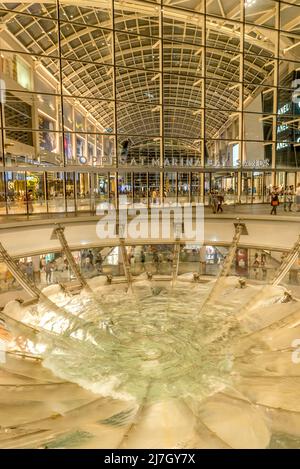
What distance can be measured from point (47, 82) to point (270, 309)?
22708 mm

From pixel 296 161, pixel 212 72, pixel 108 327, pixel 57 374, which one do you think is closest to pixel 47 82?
pixel 212 72

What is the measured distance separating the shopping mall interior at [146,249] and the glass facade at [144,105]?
14cm

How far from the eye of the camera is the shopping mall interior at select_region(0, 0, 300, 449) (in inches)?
190

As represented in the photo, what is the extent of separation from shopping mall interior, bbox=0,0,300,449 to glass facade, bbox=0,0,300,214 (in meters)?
0.14

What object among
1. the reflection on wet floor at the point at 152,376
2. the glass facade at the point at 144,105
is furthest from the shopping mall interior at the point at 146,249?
the glass facade at the point at 144,105

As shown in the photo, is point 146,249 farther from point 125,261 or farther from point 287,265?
point 287,265

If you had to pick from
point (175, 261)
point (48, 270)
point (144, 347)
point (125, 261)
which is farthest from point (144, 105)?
point (144, 347)

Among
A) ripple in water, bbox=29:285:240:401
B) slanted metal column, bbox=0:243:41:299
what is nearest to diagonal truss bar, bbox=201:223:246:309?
ripple in water, bbox=29:285:240:401

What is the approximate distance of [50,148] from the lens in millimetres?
22891

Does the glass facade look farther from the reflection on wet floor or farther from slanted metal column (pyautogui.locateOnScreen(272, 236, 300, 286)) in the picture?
the reflection on wet floor

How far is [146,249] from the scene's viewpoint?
1505cm

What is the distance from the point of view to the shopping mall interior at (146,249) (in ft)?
15.8

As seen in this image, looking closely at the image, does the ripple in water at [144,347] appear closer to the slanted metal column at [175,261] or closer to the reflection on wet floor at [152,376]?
the reflection on wet floor at [152,376]

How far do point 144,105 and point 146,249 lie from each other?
40.7 feet
